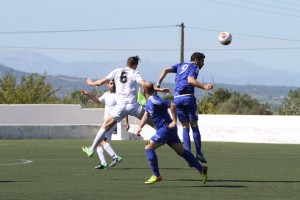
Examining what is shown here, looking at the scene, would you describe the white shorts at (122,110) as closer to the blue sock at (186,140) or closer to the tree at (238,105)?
the blue sock at (186,140)

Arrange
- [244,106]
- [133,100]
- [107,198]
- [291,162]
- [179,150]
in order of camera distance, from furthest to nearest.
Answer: [244,106] < [291,162] < [133,100] < [179,150] < [107,198]

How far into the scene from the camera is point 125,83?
21.8 meters

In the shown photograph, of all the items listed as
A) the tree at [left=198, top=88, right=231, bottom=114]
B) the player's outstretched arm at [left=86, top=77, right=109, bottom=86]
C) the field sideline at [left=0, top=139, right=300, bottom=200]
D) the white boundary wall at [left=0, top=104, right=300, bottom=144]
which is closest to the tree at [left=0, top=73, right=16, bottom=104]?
the tree at [left=198, top=88, right=231, bottom=114]

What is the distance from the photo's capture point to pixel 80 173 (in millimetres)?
20312

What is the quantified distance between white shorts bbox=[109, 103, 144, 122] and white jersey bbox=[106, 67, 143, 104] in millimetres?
91

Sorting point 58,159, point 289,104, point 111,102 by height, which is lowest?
point 289,104

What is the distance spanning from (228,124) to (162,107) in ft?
96.5

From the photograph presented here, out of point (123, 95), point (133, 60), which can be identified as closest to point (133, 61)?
point (133, 60)

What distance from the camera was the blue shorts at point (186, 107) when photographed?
22828 millimetres

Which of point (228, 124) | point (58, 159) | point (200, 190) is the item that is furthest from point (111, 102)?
point (228, 124)

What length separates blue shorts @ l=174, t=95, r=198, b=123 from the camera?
74.9 ft

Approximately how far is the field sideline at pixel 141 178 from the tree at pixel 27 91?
64132mm

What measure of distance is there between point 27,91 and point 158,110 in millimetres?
76470

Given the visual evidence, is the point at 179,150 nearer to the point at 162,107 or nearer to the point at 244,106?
the point at 162,107
